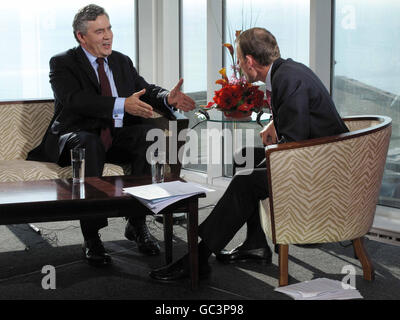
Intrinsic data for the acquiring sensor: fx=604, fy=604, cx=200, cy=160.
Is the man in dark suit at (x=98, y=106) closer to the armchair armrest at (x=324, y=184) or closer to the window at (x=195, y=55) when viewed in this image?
the armchair armrest at (x=324, y=184)

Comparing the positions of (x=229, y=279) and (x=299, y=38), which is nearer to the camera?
(x=229, y=279)

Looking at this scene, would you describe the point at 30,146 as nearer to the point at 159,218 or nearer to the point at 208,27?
the point at 159,218

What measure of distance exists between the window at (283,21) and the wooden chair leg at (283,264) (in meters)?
1.36

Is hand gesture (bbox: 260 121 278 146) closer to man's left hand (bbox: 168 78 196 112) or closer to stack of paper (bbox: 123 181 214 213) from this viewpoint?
stack of paper (bbox: 123 181 214 213)

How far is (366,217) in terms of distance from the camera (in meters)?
2.61

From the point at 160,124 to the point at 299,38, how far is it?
1.14 metres

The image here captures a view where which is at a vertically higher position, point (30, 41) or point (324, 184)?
point (30, 41)

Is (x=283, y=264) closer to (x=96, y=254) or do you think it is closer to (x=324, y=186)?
(x=324, y=186)

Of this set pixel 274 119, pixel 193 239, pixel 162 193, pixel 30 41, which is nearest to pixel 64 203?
pixel 162 193

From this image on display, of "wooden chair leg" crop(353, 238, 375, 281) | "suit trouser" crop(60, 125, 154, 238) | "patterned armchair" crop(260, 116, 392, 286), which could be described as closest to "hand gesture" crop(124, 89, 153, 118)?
"suit trouser" crop(60, 125, 154, 238)

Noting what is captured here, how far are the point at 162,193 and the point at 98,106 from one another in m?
1.08

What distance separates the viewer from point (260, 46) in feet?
8.85

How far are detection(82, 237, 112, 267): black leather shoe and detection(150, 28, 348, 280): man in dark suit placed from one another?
35 cm

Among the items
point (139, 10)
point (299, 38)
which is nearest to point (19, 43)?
point (139, 10)
